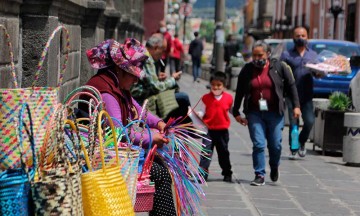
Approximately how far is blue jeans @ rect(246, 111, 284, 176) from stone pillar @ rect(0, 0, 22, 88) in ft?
13.3

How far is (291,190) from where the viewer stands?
11797mm

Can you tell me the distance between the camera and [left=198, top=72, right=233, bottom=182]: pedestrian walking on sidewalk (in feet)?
40.3

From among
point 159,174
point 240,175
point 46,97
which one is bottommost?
point 240,175

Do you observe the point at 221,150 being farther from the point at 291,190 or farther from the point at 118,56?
the point at 118,56

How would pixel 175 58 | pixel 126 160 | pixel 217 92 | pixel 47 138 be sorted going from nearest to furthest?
1. pixel 47 138
2. pixel 126 160
3. pixel 217 92
4. pixel 175 58

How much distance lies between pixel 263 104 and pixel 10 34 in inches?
186

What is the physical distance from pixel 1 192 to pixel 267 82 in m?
7.42

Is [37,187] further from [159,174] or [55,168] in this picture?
[159,174]

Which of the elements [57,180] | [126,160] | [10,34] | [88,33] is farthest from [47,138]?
[88,33]

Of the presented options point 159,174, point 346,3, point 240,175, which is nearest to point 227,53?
point 346,3

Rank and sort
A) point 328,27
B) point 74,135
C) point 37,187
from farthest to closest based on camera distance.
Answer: point 328,27, point 74,135, point 37,187

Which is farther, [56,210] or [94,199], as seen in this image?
[94,199]

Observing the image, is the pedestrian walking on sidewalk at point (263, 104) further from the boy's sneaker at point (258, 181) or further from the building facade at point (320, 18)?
the building facade at point (320, 18)

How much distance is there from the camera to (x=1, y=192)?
16.4ft
